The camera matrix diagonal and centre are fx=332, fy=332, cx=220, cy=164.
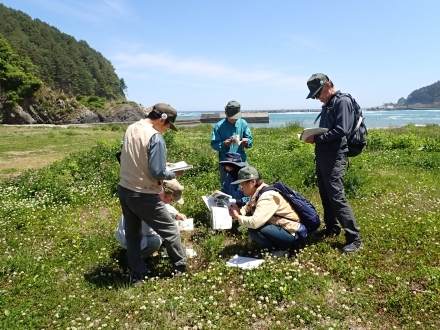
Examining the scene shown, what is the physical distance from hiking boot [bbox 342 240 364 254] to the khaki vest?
2.77 metres

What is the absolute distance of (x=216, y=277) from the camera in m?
4.18

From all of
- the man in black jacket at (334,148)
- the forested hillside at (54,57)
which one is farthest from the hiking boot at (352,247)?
the forested hillside at (54,57)

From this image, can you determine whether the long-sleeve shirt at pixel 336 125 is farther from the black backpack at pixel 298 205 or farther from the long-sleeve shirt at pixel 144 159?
the long-sleeve shirt at pixel 144 159

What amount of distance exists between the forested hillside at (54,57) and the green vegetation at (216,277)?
72370 mm

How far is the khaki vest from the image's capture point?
3.75m

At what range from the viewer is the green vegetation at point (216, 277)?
3488 mm

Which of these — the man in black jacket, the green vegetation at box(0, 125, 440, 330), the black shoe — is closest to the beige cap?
the green vegetation at box(0, 125, 440, 330)

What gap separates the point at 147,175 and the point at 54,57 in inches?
3548

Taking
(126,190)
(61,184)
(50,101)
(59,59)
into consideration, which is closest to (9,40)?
(59,59)

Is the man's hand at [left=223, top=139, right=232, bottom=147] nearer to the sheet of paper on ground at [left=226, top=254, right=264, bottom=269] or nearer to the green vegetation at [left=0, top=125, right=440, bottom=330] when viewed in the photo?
the green vegetation at [left=0, top=125, right=440, bottom=330]

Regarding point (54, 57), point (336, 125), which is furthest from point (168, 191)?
point (54, 57)

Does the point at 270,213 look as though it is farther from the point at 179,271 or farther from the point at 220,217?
the point at 179,271

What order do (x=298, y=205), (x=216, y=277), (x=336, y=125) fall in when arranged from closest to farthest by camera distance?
1. (x=216, y=277)
2. (x=336, y=125)
3. (x=298, y=205)

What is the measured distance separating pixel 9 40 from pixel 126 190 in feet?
286
